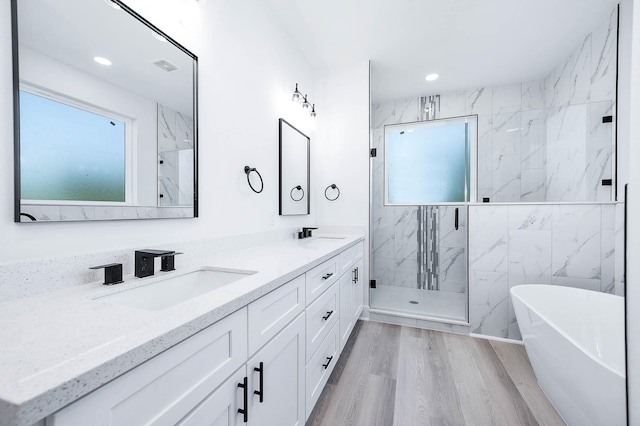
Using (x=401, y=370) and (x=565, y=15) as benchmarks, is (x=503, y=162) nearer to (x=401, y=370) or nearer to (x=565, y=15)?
(x=565, y=15)

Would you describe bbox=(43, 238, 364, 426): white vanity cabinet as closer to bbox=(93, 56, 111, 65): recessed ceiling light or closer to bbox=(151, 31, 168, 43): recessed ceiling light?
bbox=(93, 56, 111, 65): recessed ceiling light

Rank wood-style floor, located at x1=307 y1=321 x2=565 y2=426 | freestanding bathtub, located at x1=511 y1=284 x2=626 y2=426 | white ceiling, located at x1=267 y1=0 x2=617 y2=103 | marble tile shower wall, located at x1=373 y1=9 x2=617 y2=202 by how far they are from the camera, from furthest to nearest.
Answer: marble tile shower wall, located at x1=373 y1=9 x2=617 y2=202
white ceiling, located at x1=267 y1=0 x2=617 y2=103
wood-style floor, located at x1=307 y1=321 x2=565 y2=426
freestanding bathtub, located at x1=511 y1=284 x2=626 y2=426

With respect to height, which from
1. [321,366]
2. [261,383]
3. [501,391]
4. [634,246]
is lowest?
[501,391]

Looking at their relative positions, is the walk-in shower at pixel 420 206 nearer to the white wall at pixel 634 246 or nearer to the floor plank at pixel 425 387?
the floor plank at pixel 425 387

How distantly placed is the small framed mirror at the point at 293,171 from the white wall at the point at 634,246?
75.8 inches

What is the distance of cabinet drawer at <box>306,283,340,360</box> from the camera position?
1308mm

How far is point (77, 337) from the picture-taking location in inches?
20.1

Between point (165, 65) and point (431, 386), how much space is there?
7.95 feet

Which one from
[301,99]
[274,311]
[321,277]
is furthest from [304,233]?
[274,311]

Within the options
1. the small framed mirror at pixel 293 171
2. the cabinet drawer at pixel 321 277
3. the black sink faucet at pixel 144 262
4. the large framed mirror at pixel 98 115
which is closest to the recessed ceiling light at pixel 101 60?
the large framed mirror at pixel 98 115

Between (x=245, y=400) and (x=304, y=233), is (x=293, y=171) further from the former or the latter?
(x=245, y=400)

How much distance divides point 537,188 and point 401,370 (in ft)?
7.29

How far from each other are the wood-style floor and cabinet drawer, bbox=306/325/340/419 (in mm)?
165

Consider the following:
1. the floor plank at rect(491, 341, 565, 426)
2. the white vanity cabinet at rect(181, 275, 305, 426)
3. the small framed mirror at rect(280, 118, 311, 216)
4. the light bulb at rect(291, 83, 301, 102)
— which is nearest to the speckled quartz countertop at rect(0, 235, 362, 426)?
the white vanity cabinet at rect(181, 275, 305, 426)
